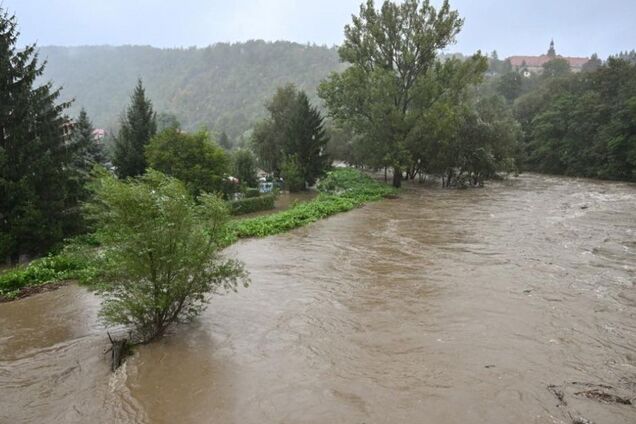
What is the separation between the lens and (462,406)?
6137 mm

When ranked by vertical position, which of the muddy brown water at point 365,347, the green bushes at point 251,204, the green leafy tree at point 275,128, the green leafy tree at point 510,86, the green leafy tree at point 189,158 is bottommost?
the muddy brown water at point 365,347

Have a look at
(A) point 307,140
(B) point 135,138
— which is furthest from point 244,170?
(B) point 135,138

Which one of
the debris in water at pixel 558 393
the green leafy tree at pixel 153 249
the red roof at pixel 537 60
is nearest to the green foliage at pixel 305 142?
the green leafy tree at pixel 153 249

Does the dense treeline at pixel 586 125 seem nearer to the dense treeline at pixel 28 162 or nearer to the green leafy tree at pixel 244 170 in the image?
the green leafy tree at pixel 244 170

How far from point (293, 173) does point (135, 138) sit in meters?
11.7

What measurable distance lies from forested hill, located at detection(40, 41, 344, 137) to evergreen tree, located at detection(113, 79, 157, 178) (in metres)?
83.0

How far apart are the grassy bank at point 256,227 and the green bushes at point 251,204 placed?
284 centimetres

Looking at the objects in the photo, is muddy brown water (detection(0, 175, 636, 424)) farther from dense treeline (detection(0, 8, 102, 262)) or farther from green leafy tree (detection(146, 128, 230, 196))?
green leafy tree (detection(146, 128, 230, 196))

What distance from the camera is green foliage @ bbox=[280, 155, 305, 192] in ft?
112

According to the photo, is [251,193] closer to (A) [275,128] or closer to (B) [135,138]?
(B) [135,138]

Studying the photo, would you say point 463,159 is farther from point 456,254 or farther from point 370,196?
point 456,254

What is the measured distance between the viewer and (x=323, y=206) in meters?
24.2

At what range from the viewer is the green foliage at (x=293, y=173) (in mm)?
34031

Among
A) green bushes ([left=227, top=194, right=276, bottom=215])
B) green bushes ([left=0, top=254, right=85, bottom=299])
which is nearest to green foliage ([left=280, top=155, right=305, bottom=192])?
green bushes ([left=227, top=194, right=276, bottom=215])
